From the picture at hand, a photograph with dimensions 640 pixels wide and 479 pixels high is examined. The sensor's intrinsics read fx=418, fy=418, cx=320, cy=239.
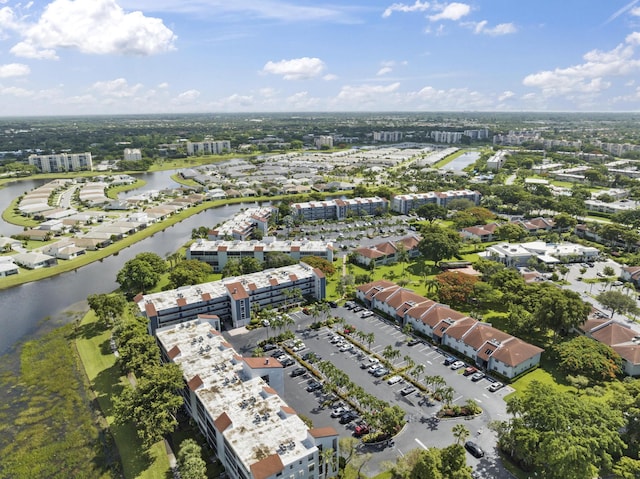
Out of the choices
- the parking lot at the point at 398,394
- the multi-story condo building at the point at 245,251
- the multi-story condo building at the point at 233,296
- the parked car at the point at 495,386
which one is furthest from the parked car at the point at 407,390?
the multi-story condo building at the point at 245,251

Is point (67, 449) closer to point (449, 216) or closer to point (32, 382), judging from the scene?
point (32, 382)

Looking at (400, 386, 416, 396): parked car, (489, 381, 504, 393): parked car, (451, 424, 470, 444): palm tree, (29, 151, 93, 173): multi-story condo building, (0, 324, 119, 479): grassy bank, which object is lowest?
(0, 324, 119, 479): grassy bank

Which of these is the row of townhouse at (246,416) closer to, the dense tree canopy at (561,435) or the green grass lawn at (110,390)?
the green grass lawn at (110,390)

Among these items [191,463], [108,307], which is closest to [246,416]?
[191,463]

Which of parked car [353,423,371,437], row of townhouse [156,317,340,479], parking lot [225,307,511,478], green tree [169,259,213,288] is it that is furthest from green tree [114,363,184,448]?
green tree [169,259,213,288]

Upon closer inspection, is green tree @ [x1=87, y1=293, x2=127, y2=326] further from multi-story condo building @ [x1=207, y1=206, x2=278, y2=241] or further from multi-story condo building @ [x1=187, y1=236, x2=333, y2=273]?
multi-story condo building @ [x1=207, y1=206, x2=278, y2=241]

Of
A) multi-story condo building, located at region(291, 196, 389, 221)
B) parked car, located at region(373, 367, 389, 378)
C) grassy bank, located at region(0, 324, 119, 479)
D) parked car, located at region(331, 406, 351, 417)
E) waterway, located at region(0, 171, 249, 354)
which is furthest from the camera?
multi-story condo building, located at region(291, 196, 389, 221)
